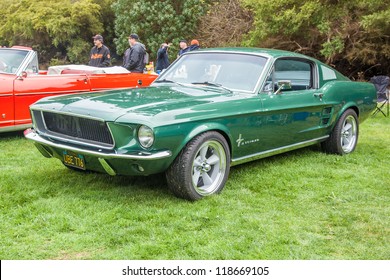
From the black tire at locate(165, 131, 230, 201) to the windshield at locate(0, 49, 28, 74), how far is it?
4.15 m

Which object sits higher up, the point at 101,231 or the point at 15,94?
the point at 15,94

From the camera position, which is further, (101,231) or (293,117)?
(293,117)

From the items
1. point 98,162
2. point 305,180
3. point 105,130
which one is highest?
point 105,130

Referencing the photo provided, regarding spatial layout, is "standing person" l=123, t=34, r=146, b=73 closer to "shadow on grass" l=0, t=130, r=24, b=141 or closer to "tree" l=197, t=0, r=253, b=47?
"shadow on grass" l=0, t=130, r=24, b=141

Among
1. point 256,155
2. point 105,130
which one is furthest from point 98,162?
point 256,155

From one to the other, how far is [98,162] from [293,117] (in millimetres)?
2457

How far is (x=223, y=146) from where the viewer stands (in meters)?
4.95

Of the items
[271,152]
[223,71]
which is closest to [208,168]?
[271,152]

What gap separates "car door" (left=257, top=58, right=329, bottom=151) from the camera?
5.54 meters

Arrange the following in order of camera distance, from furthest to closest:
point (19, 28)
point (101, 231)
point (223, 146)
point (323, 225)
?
point (19, 28) → point (223, 146) → point (323, 225) → point (101, 231)

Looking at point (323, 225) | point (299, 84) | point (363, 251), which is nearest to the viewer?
point (363, 251)

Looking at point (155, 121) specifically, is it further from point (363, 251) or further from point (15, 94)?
point (15, 94)

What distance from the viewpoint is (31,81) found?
24.7 feet

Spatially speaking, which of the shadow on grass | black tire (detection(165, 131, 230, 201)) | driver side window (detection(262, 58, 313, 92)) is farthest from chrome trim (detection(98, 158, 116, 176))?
the shadow on grass
